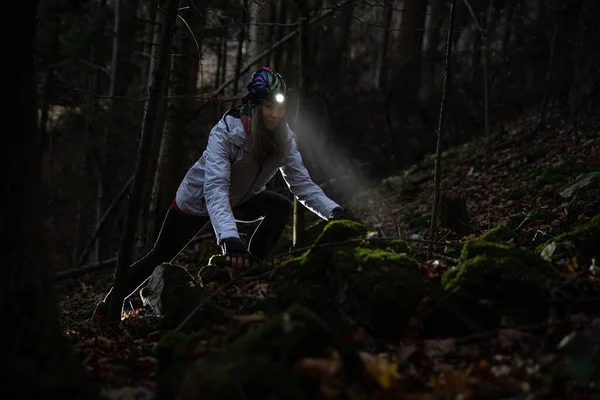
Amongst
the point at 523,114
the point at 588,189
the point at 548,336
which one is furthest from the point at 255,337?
the point at 523,114

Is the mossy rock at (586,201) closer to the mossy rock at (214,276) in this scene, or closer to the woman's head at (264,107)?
the woman's head at (264,107)

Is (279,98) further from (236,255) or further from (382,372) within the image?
(382,372)

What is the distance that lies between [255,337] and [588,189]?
5.22 m

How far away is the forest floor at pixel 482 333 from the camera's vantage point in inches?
99.6

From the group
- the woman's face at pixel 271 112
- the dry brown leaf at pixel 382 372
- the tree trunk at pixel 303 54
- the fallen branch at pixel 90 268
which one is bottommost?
the fallen branch at pixel 90 268

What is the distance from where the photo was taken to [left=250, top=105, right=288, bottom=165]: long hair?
518cm

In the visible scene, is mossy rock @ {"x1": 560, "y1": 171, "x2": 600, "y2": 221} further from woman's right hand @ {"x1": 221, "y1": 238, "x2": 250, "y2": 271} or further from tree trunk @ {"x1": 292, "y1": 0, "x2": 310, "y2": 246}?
woman's right hand @ {"x1": 221, "y1": 238, "x2": 250, "y2": 271}

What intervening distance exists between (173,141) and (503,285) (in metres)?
6.74

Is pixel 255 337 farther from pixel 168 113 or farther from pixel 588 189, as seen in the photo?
pixel 168 113

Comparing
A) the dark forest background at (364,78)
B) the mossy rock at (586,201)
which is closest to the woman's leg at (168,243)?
the mossy rock at (586,201)

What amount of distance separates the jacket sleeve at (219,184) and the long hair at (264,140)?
23cm

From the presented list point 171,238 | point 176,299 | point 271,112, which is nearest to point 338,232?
point 176,299

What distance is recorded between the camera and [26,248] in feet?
8.55

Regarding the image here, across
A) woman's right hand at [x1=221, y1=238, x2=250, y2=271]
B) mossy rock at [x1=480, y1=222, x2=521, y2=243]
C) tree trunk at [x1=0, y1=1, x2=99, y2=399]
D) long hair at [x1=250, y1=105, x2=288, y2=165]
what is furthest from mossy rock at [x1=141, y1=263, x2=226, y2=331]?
mossy rock at [x1=480, y1=222, x2=521, y2=243]
